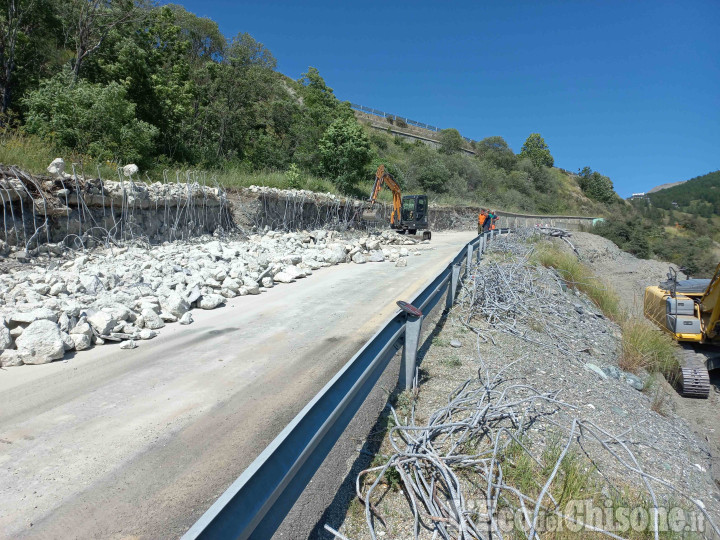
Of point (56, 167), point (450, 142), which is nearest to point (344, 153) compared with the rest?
point (56, 167)

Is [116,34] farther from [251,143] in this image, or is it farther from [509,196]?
[509,196]

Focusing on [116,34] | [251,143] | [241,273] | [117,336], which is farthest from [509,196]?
[117,336]

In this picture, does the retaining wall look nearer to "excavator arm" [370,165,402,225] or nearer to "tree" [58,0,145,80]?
"excavator arm" [370,165,402,225]

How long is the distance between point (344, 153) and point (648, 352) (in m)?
24.3

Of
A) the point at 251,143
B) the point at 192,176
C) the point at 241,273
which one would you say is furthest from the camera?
the point at 251,143

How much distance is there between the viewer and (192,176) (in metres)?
15.5

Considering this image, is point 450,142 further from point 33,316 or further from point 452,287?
point 33,316

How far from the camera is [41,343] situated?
5031 mm

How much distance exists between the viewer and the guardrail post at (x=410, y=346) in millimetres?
4094

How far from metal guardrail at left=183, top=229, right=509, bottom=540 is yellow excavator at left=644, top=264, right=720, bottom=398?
7.45 meters

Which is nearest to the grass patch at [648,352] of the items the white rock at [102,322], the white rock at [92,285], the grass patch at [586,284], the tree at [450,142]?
the grass patch at [586,284]

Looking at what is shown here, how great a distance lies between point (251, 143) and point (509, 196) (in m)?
39.8

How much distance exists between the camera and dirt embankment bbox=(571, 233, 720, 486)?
6911 mm

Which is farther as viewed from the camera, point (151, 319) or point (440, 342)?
point (151, 319)
